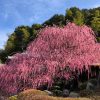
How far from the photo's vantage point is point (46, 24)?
54.0 m

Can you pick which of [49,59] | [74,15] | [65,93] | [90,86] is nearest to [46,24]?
[74,15]

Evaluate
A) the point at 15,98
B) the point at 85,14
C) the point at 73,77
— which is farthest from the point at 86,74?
the point at 85,14

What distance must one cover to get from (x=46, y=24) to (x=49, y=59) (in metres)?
34.4

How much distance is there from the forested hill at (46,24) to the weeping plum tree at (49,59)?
78.2 ft

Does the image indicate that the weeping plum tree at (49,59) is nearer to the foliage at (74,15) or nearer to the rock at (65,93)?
the rock at (65,93)

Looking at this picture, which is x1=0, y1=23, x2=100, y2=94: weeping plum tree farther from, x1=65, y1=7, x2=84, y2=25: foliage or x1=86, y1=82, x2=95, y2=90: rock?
x1=65, y1=7, x2=84, y2=25: foliage

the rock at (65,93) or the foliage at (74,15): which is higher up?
the foliage at (74,15)

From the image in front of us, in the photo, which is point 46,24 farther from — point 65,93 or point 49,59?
point 65,93

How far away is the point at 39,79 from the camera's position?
19.5 m

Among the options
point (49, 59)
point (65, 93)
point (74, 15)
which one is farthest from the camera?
point (74, 15)

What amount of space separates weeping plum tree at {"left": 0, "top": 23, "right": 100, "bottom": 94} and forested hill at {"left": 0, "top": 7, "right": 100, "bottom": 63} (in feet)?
78.2

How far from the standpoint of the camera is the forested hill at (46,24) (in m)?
48.4

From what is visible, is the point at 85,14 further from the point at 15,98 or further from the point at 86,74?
the point at 15,98

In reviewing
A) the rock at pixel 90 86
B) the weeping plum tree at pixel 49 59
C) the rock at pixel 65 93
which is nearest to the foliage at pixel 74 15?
the weeping plum tree at pixel 49 59
